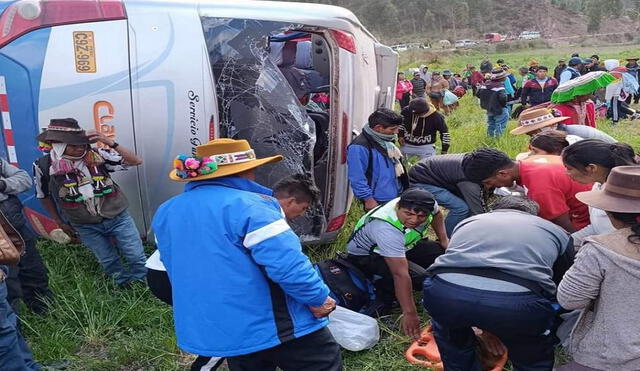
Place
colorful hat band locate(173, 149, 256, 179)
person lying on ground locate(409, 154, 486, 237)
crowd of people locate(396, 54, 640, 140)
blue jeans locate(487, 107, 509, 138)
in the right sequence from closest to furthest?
1. colorful hat band locate(173, 149, 256, 179)
2. person lying on ground locate(409, 154, 486, 237)
3. crowd of people locate(396, 54, 640, 140)
4. blue jeans locate(487, 107, 509, 138)

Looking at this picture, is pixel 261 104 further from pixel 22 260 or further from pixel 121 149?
pixel 22 260

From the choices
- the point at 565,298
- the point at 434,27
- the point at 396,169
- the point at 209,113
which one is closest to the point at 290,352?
the point at 565,298

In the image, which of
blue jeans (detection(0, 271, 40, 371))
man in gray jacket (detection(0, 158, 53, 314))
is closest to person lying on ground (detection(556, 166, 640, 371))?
blue jeans (detection(0, 271, 40, 371))

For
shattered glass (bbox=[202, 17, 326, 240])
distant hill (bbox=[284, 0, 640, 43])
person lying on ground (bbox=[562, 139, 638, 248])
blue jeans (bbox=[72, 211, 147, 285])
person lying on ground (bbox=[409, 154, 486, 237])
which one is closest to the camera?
person lying on ground (bbox=[562, 139, 638, 248])

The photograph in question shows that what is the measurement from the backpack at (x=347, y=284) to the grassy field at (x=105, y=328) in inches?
8.4

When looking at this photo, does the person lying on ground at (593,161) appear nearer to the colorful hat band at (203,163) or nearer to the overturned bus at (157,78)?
the overturned bus at (157,78)

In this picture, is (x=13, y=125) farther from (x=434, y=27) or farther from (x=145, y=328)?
(x=434, y=27)

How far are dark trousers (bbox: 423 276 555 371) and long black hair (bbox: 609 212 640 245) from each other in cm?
48

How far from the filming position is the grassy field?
3018mm

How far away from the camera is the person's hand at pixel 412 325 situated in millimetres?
3098

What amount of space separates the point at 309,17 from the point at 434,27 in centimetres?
6363

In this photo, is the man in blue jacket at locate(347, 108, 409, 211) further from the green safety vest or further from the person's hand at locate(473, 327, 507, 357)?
the person's hand at locate(473, 327, 507, 357)

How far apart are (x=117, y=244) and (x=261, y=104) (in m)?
1.41

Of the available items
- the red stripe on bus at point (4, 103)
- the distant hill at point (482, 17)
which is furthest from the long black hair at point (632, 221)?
the distant hill at point (482, 17)
